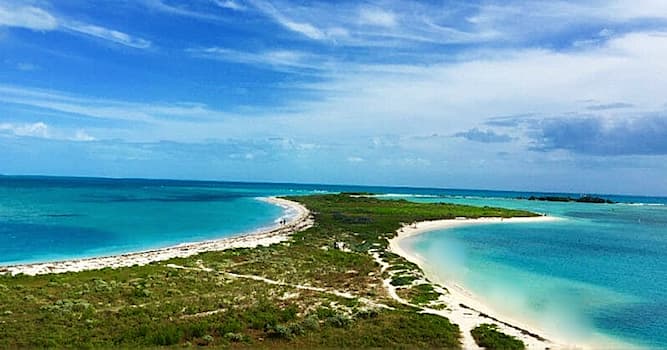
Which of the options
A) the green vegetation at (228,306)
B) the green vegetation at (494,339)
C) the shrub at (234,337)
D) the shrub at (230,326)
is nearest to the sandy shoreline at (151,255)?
the green vegetation at (228,306)

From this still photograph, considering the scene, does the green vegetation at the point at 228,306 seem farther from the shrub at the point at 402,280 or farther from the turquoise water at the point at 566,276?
the turquoise water at the point at 566,276

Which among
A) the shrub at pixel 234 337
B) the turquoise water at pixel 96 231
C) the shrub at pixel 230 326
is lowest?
the turquoise water at pixel 96 231

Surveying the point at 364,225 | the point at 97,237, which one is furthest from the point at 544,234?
the point at 97,237

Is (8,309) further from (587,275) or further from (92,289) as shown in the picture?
(587,275)

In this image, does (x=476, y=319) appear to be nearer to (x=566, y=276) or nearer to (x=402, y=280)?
(x=402, y=280)

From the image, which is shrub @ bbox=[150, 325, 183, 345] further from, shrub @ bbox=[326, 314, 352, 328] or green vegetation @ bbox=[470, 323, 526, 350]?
green vegetation @ bbox=[470, 323, 526, 350]

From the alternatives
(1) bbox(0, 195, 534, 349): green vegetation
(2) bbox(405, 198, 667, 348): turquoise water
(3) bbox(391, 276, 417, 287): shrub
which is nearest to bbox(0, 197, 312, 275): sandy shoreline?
(1) bbox(0, 195, 534, 349): green vegetation
